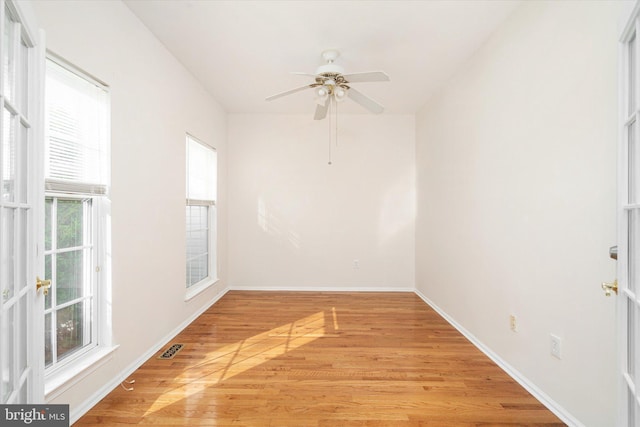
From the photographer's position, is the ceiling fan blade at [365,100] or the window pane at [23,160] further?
the ceiling fan blade at [365,100]

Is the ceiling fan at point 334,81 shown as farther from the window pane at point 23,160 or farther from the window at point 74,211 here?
the window pane at point 23,160

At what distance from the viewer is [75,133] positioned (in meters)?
1.93

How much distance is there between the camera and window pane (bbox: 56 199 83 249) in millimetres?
1882

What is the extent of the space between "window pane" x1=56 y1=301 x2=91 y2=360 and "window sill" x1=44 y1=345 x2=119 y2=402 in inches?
3.7

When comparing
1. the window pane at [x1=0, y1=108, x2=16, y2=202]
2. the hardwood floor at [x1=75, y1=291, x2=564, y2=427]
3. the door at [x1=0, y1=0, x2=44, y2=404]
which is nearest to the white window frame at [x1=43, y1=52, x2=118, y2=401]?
the hardwood floor at [x1=75, y1=291, x2=564, y2=427]

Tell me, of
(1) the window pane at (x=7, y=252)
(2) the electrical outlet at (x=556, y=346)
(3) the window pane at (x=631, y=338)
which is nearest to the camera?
(1) the window pane at (x=7, y=252)

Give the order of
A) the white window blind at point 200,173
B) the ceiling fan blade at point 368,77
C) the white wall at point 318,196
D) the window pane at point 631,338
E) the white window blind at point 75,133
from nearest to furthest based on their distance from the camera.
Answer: the window pane at point 631,338 < the white window blind at point 75,133 < the ceiling fan blade at point 368,77 < the white window blind at point 200,173 < the white wall at point 318,196

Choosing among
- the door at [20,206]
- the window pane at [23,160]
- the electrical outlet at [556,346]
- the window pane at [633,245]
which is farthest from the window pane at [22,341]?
the electrical outlet at [556,346]

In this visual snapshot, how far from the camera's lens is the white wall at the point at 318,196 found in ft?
16.1

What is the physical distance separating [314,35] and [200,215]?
2.48 m

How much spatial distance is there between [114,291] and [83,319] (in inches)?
9.0

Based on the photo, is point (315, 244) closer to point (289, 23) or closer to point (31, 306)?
point (289, 23)

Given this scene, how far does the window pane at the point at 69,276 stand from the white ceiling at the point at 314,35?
1782 millimetres

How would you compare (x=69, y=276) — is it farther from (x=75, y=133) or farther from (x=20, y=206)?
(x=20, y=206)
